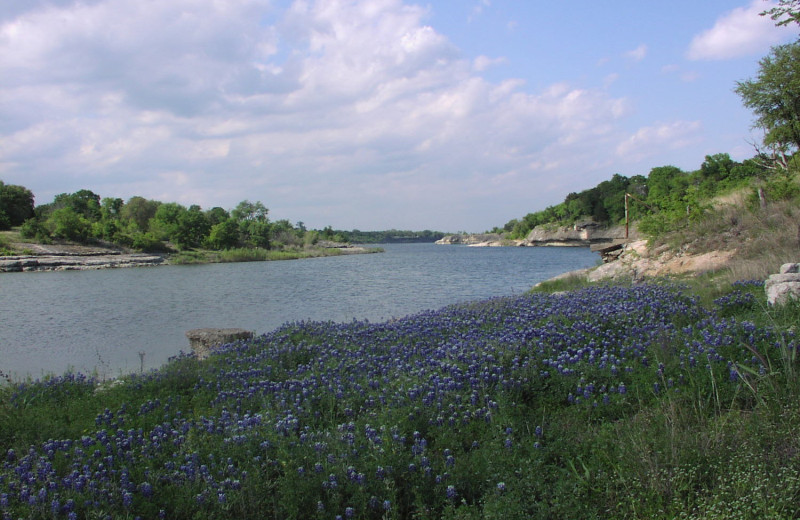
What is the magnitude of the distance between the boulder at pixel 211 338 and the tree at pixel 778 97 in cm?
3359

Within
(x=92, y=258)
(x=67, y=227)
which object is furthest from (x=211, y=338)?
(x=67, y=227)

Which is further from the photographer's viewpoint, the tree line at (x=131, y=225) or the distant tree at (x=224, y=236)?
the distant tree at (x=224, y=236)

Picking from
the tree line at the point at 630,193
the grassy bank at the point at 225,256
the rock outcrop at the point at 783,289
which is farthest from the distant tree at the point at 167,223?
the rock outcrop at the point at 783,289

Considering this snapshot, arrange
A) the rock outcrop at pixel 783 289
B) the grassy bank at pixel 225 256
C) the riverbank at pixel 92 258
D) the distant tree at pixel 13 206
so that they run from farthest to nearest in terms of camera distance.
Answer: the distant tree at pixel 13 206, the grassy bank at pixel 225 256, the riverbank at pixel 92 258, the rock outcrop at pixel 783 289

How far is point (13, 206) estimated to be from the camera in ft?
282

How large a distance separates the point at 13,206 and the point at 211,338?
99.2 meters

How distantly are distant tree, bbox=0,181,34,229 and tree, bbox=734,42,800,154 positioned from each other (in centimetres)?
10120

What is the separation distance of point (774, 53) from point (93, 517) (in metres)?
41.5

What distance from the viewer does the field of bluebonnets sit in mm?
3535

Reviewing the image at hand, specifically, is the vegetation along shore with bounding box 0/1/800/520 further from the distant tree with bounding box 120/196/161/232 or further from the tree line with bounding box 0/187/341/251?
the distant tree with bounding box 120/196/161/232

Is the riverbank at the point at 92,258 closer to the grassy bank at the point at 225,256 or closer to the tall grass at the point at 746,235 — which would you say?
the grassy bank at the point at 225,256

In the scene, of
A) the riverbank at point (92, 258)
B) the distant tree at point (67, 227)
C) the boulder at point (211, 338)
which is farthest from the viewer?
the distant tree at point (67, 227)

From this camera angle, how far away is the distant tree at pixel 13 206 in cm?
8299

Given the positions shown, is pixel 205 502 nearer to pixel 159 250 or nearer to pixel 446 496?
pixel 446 496
